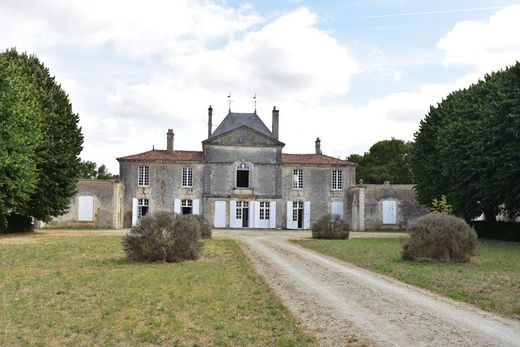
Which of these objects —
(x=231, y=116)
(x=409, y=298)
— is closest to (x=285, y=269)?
(x=409, y=298)

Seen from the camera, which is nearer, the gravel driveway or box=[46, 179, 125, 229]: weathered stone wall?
the gravel driveway

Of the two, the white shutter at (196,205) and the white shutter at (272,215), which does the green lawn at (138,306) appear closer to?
the white shutter at (196,205)

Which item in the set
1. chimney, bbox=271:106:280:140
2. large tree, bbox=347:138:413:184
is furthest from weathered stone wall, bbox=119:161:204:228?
large tree, bbox=347:138:413:184

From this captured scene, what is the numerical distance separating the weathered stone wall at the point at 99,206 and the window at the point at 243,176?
26.9 ft

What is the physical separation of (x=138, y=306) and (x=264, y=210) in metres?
32.0

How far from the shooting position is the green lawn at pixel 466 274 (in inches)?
361

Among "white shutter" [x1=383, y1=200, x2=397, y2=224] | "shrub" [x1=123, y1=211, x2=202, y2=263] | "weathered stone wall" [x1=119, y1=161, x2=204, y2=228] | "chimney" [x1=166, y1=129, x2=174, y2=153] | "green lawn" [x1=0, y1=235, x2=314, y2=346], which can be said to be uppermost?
"chimney" [x1=166, y1=129, x2=174, y2=153]

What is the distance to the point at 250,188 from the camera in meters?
40.2

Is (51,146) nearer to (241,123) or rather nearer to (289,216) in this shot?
(241,123)

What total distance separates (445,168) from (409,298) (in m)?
18.3

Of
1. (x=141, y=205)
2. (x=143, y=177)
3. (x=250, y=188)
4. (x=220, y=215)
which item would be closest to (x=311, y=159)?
(x=250, y=188)

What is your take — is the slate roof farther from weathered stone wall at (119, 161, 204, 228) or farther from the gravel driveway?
the gravel driveway

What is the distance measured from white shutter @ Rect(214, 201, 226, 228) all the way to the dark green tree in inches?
654

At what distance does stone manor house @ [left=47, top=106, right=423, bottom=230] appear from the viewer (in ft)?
130
